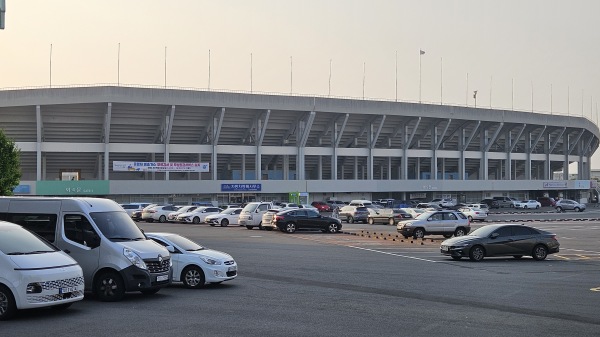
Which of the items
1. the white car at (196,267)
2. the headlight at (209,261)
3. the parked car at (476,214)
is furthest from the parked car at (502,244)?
the parked car at (476,214)

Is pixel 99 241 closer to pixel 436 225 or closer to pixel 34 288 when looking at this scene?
pixel 34 288

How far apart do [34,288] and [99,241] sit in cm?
307

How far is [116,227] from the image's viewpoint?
16.7 meters

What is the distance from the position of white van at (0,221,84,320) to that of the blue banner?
66.3 meters

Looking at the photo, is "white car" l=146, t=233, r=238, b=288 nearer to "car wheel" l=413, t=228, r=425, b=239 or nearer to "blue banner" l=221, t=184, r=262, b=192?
"car wheel" l=413, t=228, r=425, b=239

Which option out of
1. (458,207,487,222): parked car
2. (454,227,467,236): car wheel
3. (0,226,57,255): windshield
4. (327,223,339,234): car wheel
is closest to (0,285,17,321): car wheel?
(0,226,57,255): windshield

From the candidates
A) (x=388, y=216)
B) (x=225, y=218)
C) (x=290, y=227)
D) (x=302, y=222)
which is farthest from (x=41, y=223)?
(x=388, y=216)

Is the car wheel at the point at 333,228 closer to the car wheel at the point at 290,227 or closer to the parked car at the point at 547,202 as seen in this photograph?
the car wheel at the point at 290,227

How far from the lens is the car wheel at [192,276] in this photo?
728 inches

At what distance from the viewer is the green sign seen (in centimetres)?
7362

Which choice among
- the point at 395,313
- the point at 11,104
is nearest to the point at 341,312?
the point at 395,313

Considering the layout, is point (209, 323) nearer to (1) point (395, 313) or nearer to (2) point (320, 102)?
(1) point (395, 313)

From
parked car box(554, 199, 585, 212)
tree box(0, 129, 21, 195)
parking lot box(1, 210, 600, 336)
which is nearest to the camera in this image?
parking lot box(1, 210, 600, 336)

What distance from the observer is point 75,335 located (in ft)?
39.5
